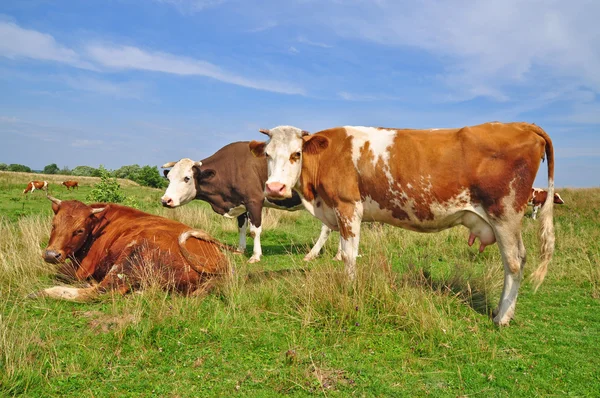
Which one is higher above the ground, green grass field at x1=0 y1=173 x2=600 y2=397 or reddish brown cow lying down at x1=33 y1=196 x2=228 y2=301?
reddish brown cow lying down at x1=33 y1=196 x2=228 y2=301

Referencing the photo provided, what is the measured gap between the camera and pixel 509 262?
553 cm

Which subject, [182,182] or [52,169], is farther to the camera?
[52,169]

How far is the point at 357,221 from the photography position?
246 inches

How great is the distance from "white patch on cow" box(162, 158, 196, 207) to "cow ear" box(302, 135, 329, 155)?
202 inches

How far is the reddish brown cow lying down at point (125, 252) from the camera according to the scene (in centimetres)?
602

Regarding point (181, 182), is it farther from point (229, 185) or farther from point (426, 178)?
point (426, 178)

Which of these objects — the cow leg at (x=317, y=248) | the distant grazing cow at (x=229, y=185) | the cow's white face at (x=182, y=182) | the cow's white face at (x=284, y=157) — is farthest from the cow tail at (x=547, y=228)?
the cow's white face at (x=182, y=182)

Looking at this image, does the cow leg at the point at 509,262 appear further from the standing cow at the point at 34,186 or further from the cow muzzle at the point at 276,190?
the standing cow at the point at 34,186

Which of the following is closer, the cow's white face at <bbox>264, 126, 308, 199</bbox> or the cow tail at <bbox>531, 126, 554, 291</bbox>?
the cow tail at <bbox>531, 126, 554, 291</bbox>

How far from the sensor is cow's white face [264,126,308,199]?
20.2ft

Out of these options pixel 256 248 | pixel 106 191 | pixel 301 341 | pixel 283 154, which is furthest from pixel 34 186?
pixel 301 341

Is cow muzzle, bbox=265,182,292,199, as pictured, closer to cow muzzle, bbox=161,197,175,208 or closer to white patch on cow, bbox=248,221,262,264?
white patch on cow, bbox=248,221,262,264

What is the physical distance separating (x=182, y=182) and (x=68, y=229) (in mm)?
4509

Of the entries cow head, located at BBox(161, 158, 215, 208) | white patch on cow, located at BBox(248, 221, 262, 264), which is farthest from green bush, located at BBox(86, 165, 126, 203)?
white patch on cow, located at BBox(248, 221, 262, 264)
